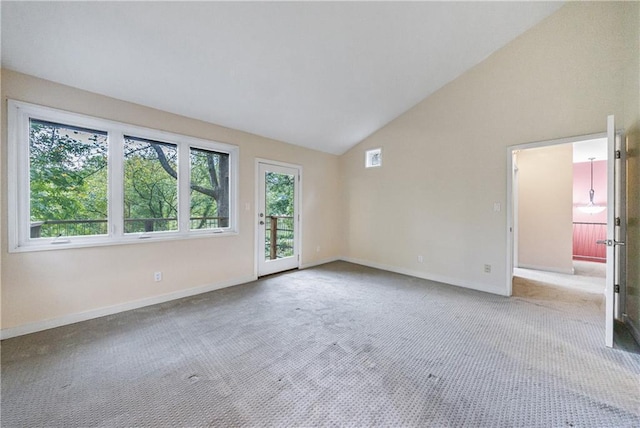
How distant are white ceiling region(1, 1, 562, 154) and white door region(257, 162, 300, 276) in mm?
847

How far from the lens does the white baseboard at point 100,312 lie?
236cm

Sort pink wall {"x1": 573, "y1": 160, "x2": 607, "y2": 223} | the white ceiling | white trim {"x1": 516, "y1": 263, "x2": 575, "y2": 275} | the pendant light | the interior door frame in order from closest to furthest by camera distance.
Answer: the white ceiling < the interior door frame < white trim {"x1": 516, "y1": 263, "x2": 575, "y2": 275} < the pendant light < pink wall {"x1": 573, "y1": 160, "x2": 607, "y2": 223}

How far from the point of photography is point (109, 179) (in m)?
2.85

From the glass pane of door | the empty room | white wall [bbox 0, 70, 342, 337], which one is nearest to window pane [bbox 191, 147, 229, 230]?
the empty room

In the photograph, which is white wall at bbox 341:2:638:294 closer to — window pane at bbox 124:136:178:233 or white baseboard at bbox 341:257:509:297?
white baseboard at bbox 341:257:509:297

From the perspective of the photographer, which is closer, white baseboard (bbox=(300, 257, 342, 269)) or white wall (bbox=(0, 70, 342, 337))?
white wall (bbox=(0, 70, 342, 337))

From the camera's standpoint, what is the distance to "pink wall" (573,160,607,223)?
6123 millimetres

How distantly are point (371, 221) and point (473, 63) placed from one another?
303cm

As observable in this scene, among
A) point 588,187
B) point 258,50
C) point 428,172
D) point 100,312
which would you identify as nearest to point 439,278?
point 428,172

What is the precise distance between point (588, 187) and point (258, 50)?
828cm

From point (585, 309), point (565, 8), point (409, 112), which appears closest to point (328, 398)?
point (585, 309)

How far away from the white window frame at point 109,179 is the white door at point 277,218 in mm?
508

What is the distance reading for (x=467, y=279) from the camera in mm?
3887

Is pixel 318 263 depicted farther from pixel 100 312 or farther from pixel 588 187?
pixel 588 187
